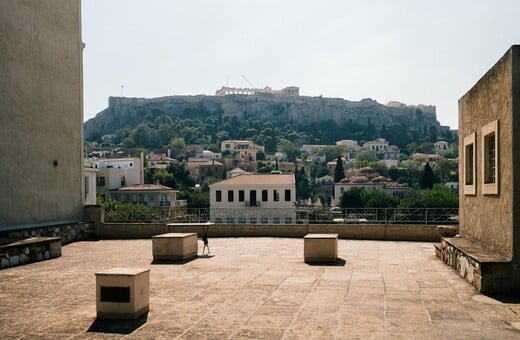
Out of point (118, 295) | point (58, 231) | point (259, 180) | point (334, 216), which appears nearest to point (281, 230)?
point (58, 231)

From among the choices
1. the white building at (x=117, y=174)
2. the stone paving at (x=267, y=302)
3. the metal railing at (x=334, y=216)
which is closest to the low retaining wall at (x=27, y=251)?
the stone paving at (x=267, y=302)

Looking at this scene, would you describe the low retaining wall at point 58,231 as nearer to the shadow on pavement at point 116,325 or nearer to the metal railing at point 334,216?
the metal railing at point 334,216

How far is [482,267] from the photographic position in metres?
10.3

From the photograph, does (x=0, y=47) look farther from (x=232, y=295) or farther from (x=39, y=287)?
(x=232, y=295)

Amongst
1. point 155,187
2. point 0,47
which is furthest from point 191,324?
point 155,187

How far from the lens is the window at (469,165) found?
13898 mm

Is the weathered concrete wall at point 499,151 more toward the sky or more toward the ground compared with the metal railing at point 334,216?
more toward the sky

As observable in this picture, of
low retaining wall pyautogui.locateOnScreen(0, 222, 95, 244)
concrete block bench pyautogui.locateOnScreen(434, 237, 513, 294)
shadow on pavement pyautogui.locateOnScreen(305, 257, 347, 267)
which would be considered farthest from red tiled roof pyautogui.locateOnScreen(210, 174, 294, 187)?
concrete block bench pyautogui.locateOnScreen(434, 237, 513, 294)

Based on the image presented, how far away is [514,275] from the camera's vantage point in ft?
33.1

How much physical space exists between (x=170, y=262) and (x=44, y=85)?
29.0 feet

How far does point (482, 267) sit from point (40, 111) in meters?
15.2

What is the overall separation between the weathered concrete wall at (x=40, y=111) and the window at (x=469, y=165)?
44.7 feet

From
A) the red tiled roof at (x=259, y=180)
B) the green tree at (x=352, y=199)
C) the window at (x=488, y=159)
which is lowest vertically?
the green tree at (x=352, y=199)

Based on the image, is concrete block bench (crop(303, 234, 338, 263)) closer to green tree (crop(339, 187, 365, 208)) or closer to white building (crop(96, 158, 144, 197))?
white building (crop(96, 158, 144, 197))
